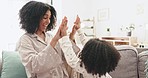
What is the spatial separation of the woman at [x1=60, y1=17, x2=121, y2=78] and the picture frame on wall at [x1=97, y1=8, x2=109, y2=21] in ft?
13.4

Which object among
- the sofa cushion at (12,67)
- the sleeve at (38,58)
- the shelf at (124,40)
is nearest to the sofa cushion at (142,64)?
the sleeve at (38,58)

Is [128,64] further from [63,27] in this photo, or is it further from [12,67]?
[12,67]

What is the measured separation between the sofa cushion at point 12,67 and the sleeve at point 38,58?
0.48m

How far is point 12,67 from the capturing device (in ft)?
5.52

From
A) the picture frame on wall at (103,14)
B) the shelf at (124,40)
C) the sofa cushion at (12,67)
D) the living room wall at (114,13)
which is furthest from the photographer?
the picture frame on wall at (103,14)

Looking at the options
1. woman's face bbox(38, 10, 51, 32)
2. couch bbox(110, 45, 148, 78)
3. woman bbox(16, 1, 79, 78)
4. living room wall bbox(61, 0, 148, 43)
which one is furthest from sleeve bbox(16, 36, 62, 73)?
living room wall bbox(61, 0, 148, 43)

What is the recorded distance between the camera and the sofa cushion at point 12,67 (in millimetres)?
1650

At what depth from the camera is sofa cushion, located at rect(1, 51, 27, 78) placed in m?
1.65

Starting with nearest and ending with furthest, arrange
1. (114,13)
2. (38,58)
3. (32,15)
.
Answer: (38,58) < (32,15) < (114,13)

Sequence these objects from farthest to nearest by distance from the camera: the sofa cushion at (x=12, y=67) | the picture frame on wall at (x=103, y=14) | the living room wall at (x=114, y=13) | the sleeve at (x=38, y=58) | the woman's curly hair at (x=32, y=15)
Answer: the picture frame on wall at (x=103, y=14)
the living room wall at (x=114, y=13)
the sofa cushion at (x=12, y=67)
the woman's curly hair at (x=32, y=15)
the sleeve at (x=38, y=58)

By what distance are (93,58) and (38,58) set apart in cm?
29

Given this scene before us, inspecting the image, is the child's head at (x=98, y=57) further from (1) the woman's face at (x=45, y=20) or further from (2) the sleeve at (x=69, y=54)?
(1) the woman's face at (x=45, y=20)

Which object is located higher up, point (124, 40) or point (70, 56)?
point (70, 56)

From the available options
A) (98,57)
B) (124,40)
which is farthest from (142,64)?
(124,40)
